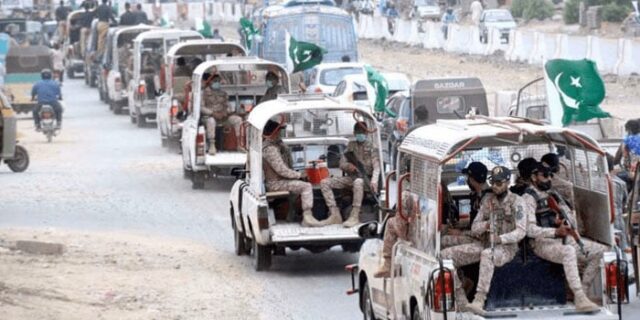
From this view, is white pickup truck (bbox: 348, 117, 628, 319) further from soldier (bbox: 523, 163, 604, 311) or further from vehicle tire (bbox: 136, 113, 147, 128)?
vehicle tire (bbox: 136, 113, 147, 128)

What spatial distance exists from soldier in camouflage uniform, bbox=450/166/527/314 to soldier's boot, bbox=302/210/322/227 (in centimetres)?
588

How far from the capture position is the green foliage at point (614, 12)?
67062 mm

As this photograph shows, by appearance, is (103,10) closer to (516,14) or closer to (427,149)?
(516,14)

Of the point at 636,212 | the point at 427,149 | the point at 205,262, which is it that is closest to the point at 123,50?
the point at 205,262

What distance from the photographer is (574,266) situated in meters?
11.7

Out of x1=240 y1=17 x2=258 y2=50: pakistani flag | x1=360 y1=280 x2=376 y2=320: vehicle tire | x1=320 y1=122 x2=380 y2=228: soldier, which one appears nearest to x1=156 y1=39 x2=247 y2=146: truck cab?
x1=240 y1=17 x2=258 y2=50: pakistani flag

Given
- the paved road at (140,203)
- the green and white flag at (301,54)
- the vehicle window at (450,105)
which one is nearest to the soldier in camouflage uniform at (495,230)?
the paved road at (140,203)

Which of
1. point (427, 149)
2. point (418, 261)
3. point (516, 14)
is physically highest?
point (427, 149)

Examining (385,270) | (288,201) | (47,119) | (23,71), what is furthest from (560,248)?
(23,71)

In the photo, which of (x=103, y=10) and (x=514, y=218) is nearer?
(x=514, y=218)

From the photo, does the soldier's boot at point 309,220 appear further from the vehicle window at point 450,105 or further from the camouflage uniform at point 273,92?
the vehicle window at point 450,105

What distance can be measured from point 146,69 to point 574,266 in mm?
28411

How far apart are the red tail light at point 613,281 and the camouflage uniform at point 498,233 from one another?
66 centimetres

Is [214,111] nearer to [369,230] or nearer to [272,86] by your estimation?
[272,86]
